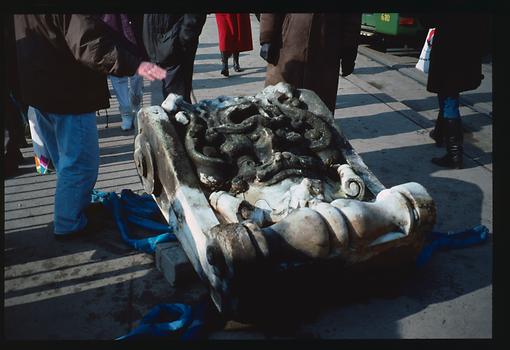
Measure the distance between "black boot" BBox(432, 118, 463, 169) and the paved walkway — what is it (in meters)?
0.10

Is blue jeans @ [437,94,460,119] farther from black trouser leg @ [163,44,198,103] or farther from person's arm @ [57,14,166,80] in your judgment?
person's arm @ [57,14,166,80]

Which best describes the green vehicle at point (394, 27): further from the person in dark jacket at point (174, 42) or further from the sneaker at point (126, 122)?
the sneaker at point (126, 122)

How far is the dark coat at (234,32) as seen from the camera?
6891 mm

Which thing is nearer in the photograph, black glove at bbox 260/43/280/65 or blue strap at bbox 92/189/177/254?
blue strap at bbox 92/189/177/254

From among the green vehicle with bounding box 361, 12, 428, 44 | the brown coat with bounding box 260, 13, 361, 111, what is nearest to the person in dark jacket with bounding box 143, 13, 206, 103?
the brown coat with bounding box 260, 13, 361, 111

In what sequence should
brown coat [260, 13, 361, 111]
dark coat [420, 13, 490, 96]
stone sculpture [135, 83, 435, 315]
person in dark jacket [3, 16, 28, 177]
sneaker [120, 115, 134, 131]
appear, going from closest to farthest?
stone sculpture [135, 83, 435, 315]
person in dark jacket [3, 16, 28, 177]
dark coat [420, 13, 490, 96]
brown coat [260, 13, 361, 111]
sneaker [120, 115, 134, 131]

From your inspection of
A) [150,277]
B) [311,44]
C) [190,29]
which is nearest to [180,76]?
[190,29]

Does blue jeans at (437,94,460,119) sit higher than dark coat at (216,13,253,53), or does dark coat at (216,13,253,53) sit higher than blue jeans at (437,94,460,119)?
dark coat at (216,13,253,53)

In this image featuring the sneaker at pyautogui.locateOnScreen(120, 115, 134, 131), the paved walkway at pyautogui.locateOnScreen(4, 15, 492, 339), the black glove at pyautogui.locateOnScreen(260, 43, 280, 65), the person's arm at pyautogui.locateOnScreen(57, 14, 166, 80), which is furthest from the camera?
the sneaker at pyautogui.locateOnScreen(120, 115, 134, 131)

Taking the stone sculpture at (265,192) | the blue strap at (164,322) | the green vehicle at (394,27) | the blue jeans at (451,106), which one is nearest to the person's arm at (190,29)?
the stone sculpture at (265,192)

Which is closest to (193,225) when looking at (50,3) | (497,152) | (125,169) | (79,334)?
→ (79,334)

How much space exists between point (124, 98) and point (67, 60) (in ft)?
8.14

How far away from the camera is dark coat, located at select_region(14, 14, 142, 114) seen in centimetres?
280

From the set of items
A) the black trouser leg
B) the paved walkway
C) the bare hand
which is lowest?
the paved walkway
